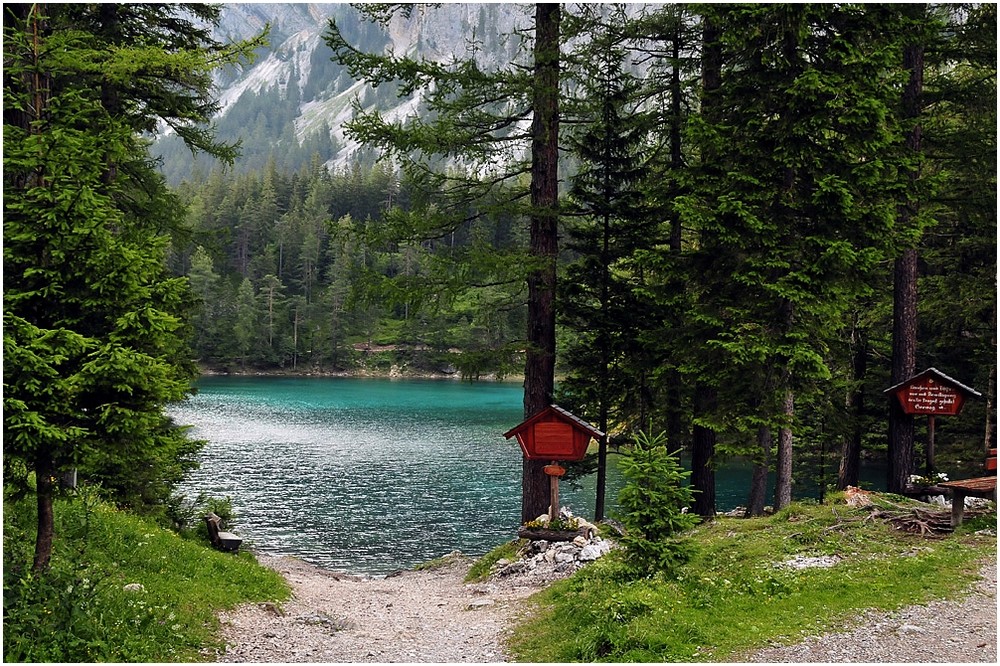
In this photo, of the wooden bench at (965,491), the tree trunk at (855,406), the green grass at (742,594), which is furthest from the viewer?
the tree trunk at (855,406)

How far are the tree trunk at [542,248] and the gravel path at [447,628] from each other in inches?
96.3

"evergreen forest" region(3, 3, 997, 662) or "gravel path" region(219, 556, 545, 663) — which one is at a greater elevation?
"evergreen forest" region(3, 3, 997, 662)

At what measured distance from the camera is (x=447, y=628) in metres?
10.1

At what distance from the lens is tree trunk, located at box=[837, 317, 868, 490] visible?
19.7 meters

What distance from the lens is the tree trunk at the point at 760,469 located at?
13758 millimetres

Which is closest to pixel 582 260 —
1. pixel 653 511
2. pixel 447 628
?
pixel 653 511

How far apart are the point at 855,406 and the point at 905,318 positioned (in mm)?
6646

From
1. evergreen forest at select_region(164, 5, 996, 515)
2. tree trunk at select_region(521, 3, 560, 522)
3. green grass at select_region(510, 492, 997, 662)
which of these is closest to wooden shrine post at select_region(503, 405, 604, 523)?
tree trunk at select_region(521, 3, 560, 522)

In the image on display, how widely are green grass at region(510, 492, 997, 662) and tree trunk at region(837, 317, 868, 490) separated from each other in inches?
358

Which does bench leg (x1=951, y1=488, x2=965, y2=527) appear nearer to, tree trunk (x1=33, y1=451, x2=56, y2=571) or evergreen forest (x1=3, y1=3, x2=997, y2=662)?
evergreen forest (x1=3, y1=3, x2=997, y2=662)

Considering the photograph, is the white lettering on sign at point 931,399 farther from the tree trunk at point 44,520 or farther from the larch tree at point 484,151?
the tree trunk at point 44,520

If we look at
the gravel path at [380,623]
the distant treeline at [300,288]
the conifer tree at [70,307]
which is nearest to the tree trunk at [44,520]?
the conifer tree at [70,307]

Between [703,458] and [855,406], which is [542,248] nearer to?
[703,458]

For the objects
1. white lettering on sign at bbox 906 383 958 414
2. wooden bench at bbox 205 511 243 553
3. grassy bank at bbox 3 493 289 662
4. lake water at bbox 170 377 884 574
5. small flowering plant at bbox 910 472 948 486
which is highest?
white lettering on sign at bbox 906 383 958 414
